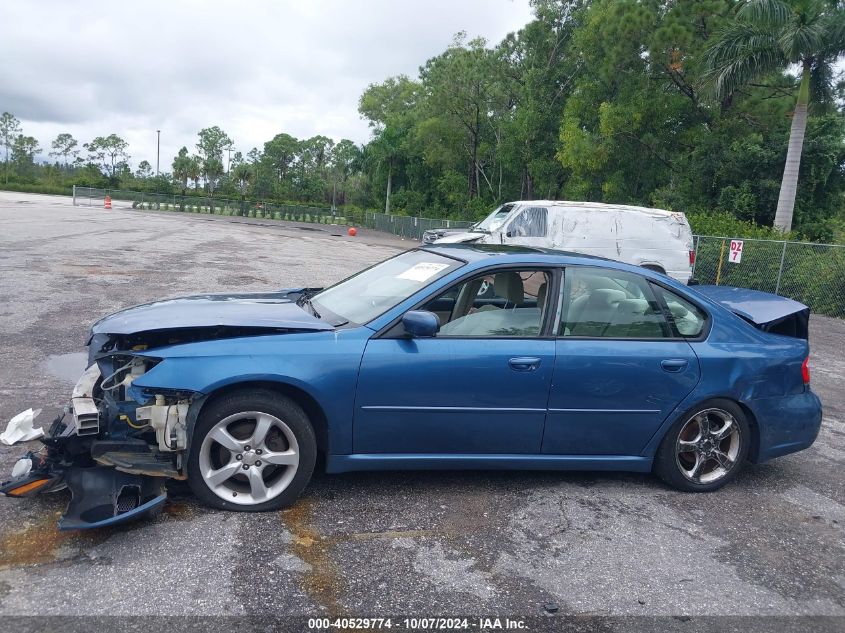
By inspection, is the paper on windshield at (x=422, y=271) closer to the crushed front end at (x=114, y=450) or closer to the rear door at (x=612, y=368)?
the rear door at (x=612, y=368)

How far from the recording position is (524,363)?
4.03 metres

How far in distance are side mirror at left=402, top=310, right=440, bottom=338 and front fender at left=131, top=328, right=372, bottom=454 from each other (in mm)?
251

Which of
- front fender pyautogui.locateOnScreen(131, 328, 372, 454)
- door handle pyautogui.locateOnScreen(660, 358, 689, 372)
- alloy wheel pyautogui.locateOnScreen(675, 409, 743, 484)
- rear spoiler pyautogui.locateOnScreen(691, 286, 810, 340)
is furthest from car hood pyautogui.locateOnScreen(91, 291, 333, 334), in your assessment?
rear spoiler pyautogui.locateOnScreen(691, 286, 810, 340)

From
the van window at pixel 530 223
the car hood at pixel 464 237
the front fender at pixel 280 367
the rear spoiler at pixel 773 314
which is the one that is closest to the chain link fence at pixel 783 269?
the van window at pixel 530 223

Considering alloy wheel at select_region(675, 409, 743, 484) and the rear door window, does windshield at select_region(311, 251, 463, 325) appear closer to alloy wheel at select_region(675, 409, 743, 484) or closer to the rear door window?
the rear door window

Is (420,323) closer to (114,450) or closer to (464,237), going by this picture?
(114,450)

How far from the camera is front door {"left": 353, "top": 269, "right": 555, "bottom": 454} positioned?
3.87 metres

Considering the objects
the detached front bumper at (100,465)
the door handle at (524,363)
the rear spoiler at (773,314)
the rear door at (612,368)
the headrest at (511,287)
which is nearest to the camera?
the detached front bumper at (100,465)

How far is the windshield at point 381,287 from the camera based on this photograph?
13.9ft

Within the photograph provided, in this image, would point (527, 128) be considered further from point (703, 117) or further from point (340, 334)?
point (340, 334)

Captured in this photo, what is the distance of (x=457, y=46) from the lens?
159 feet

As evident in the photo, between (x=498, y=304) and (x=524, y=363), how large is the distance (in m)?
0.52

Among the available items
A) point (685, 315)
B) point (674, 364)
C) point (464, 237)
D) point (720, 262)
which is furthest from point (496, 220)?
point (674, 364)

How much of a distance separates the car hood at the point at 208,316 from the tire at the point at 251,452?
0.46 meters
